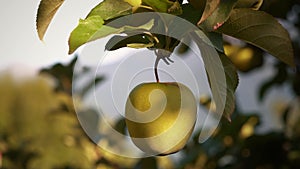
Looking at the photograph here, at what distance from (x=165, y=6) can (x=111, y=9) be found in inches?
2.5

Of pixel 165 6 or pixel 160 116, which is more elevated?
pixel 165 6

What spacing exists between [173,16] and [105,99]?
231mm

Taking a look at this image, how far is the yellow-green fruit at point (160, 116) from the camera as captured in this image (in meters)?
0.59

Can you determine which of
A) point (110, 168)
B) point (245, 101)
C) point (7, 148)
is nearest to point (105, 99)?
point (110, 168)

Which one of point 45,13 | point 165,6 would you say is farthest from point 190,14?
point 45,13

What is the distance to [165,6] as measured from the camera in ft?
1.81

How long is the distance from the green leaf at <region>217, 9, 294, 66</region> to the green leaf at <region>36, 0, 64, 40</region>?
186 millimetres

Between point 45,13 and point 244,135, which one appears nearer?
point 45,13

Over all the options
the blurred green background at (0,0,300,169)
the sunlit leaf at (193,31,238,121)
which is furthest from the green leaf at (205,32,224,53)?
the blurred green background at (0,0,300,169)

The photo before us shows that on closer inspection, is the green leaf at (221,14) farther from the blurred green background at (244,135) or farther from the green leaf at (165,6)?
the blurred green background at (244,135)

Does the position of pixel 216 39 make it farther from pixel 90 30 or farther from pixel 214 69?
pixel 90 30

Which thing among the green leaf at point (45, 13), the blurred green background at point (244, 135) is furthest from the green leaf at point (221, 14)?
the blurred green background at point (244, 135)

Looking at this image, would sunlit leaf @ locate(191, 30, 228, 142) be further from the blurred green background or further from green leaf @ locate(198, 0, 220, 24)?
the blurred green background

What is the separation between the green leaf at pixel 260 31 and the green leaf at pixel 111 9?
0.11 meters
